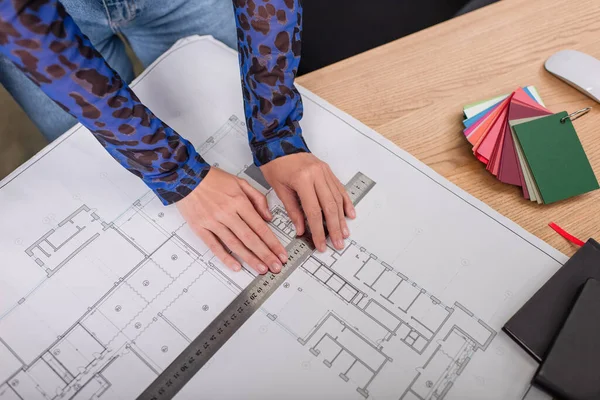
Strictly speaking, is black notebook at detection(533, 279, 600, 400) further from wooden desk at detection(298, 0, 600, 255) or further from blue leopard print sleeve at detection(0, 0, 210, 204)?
blue leopard print sleeve at detection(0, 0, 210, 204)

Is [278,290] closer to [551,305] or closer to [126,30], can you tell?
[551,305]

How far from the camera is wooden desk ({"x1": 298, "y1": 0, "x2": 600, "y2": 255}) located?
79 centimetres

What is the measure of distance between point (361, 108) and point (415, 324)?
1.31 feet

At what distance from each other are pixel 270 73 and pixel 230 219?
24 centimetres

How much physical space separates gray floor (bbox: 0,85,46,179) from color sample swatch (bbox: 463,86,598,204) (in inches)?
56.5

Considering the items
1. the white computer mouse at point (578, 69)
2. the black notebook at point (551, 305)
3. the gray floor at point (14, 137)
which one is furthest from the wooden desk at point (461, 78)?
the gray floor at point (14, 137)

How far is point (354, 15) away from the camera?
3.73 ft

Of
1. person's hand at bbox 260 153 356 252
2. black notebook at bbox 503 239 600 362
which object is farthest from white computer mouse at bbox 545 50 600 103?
person's hand at bbox 260 153 356 252

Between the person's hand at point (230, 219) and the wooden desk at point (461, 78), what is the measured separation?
10.2 inches

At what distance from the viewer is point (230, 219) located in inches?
29.3

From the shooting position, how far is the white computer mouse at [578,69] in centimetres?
81

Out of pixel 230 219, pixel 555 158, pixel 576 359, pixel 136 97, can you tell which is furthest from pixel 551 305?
pixel 136 97

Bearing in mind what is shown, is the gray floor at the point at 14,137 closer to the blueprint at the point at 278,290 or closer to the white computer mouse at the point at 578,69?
the blueprint at the point at 278,290

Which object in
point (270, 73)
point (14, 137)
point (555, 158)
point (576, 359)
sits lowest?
point (14, 137)
